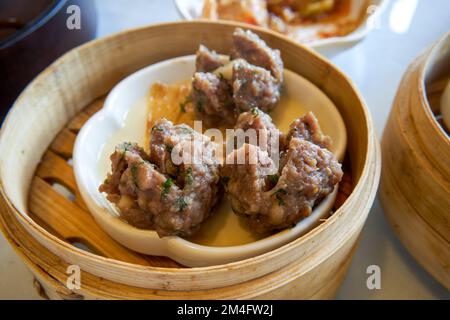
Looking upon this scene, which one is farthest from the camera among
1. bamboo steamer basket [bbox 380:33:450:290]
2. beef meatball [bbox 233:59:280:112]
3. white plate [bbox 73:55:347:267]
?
beef meatball [bbox 233:59:280:112]

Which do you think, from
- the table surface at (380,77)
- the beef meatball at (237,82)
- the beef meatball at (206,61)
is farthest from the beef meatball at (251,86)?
the table surface at (380,77)

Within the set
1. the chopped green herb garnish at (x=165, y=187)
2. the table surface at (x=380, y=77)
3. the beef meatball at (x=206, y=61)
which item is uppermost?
the beef meatball at (x=206, y=61)

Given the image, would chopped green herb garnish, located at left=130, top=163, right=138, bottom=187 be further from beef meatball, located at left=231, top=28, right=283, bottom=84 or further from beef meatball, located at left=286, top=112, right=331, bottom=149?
beef meatball, located at left=231, top=28, right=283, bottom=84

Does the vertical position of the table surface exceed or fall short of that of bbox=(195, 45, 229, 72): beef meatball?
it falls short

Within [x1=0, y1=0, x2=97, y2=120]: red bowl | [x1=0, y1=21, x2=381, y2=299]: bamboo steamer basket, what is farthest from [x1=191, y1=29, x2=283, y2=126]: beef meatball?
[x1=0, y1=0, x2=97, y2=120]: red bowl

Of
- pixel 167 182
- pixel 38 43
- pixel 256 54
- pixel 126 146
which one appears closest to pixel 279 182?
pixel 167 182

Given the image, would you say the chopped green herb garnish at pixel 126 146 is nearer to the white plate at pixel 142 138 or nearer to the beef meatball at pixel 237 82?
the white plate at pixel 142 138
